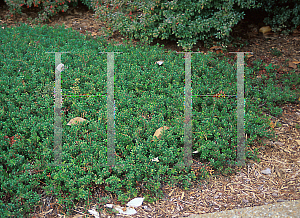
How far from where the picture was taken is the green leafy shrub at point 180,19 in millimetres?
4844

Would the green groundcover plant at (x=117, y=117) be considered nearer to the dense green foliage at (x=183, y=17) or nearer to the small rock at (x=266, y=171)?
the small rock at (x=266, y=171)

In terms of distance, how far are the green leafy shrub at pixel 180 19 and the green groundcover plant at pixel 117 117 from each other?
A: 345 millimetres

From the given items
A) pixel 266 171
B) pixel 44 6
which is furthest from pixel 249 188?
pixel 44 6

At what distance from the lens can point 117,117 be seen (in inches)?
136

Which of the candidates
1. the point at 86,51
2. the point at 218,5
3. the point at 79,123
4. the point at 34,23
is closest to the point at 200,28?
the point at 218,5

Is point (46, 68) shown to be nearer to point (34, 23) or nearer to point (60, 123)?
point (60, 123)

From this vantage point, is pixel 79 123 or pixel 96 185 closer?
pixel 96 185

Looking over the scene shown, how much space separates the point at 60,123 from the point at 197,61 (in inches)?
97.5

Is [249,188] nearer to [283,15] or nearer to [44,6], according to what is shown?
[283,15]

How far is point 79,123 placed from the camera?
3326 mm

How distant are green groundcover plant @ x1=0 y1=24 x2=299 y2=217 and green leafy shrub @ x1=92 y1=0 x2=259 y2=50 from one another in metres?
0.35

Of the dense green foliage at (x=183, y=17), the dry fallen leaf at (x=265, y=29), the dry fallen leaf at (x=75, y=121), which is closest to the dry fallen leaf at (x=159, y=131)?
the dry fallen leaf at (x=75, y=121)

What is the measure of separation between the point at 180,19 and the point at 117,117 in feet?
7.44

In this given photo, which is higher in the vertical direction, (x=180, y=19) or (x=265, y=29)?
(x=180, y=19)
